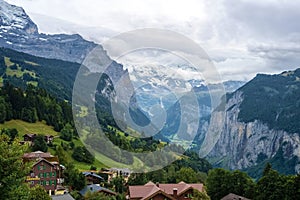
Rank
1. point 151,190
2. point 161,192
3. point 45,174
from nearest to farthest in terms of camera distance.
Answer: point 161,192
point 151,190
point 45,174

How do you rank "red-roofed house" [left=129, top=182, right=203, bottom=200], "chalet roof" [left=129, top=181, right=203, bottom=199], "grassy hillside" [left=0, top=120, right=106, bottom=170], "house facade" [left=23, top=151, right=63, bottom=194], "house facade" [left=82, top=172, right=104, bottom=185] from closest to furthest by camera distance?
"red-roofed house" [left=129, top=182, right=203, bottom=200]
"chalet roof" [left=129, top=181, right=203, bottom=199]
"house facade" [left=23, top=151, right=63, bottom=194]
"house facade" [left=82, top=172, right=104, bottom=185]
"grassy hillside" [left=0, top=120, right=106, bottom=170]

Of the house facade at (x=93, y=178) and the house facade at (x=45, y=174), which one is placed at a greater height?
the house facade at (x=45, y=174)

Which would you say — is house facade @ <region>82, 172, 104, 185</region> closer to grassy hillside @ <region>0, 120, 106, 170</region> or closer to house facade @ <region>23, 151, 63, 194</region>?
house facade @ <region>23, 151, 63, 194</region>

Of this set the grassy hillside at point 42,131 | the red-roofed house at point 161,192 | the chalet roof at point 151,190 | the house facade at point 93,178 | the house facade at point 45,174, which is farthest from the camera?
the grassy hillside at point 42,131

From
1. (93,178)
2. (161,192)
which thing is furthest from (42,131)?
(161,192)

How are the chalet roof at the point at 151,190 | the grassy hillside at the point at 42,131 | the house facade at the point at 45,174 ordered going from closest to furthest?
the chalet roof at the point at 151,190 < the house facade at the point at 45,174 < the grassy hillside at the point at 42,131

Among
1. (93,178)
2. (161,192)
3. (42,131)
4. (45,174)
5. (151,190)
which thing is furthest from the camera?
Result: (42,131)

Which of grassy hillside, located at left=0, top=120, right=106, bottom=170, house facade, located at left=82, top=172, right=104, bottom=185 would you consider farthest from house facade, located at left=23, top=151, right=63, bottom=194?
grassy hillside, located at left=0, top=120, right=106, bottom=170

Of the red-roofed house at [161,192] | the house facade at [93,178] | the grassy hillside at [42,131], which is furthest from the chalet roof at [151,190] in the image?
the grassy hillside at [42,131]

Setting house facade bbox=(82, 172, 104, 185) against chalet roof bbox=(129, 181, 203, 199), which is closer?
chalet roof bbox=(129, 181, 203, 199)

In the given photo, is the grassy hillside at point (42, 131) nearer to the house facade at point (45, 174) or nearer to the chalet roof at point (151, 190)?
the house facade at point (45, 174)

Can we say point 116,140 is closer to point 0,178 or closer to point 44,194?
point 44,194

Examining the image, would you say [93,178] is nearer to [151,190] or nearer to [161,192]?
[151,190]
